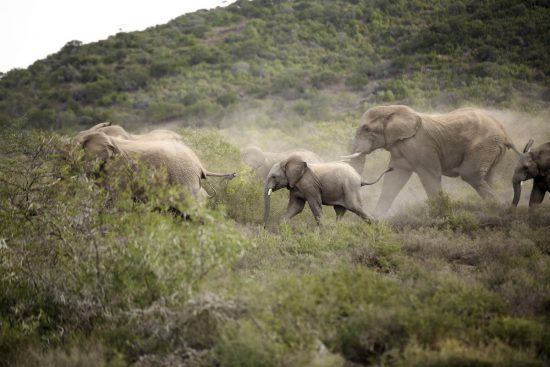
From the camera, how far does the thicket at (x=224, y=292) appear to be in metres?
4.66

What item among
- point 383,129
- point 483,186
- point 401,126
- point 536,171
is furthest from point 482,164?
point 383,129

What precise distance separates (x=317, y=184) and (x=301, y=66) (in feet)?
79.9

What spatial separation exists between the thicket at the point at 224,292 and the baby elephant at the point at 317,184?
7.59 feet

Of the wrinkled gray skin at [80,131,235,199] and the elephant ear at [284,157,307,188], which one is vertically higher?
the wrinkled gray skin at [80,131,235,199]

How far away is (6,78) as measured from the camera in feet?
123

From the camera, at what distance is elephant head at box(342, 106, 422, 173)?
11.3 m

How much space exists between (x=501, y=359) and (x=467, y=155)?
7.44 metres

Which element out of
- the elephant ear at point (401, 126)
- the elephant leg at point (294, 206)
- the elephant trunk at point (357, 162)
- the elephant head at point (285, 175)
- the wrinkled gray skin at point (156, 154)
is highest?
the wrinkled gray skin at point (156, 154)

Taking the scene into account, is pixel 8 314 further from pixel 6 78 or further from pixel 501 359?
pixel 6 78

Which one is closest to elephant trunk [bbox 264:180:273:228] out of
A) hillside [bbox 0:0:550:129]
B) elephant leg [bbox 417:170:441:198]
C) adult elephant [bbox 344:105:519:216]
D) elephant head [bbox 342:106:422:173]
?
elephant head [bbox 342:106:422:173]

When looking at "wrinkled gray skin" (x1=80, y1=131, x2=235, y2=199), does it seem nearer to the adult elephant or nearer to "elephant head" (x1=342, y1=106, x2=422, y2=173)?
"elephant head" (x1=342, y1=106, x2=422, y2=173)

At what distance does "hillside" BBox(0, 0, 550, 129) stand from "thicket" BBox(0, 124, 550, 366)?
1664 cm

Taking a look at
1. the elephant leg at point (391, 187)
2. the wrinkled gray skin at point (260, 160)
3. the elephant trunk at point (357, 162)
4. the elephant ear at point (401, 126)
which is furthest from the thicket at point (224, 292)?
the wrinkled gray skin at point (260, 160)

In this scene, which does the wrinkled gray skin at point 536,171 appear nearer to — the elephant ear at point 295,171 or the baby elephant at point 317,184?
the baby elephant at point 317,184
